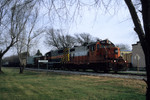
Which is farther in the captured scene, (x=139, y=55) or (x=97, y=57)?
(x=139, y=55)

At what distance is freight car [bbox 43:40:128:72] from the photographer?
19.4 metres

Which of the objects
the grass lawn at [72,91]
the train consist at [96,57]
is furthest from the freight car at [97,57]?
the grass lawn at [72,91]

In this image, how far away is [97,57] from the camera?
68.7ft

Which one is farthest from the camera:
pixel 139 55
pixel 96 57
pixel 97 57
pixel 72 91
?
pixel 139 55

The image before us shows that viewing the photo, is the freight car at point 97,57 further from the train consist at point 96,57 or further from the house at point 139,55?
the house at point 139,55

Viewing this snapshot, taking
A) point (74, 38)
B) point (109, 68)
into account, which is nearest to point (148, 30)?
point (109, 68)

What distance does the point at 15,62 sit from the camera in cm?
5988

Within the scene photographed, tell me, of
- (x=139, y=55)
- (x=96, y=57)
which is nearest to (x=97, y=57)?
(x=96, y=57)

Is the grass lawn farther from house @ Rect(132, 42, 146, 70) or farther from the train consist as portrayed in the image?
house @ Rect(132, 42, 146, 70)

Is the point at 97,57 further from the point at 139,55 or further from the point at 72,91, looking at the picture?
the point at 139,55

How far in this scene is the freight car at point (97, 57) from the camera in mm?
19359

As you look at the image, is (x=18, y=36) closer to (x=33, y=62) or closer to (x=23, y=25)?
(x=23, y=25)

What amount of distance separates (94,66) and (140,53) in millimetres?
16779

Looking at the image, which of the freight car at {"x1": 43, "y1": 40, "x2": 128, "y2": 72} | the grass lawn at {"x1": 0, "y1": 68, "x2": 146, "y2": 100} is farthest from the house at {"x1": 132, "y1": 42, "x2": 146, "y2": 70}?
the grass lawn at {"x1": 0, "y1": 68, "x2": 146, "y2": 100}
